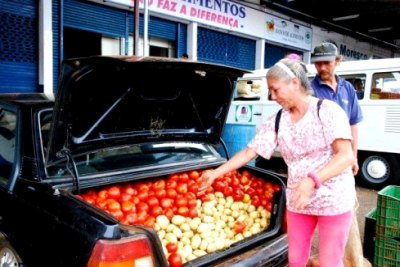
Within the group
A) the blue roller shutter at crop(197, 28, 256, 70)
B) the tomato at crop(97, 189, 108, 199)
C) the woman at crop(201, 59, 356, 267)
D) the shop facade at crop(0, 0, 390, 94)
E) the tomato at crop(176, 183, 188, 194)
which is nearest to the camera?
the woman at crop(201, 59, 356, 267)

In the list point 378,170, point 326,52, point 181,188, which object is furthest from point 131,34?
point 181,188

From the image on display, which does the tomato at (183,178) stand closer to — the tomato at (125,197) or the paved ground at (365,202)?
the tomato at (125,197)

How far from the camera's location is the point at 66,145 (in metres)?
2.50

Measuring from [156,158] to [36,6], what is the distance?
21.6 feet

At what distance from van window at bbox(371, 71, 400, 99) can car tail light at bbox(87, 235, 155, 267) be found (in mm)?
7113

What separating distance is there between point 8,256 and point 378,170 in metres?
7.39

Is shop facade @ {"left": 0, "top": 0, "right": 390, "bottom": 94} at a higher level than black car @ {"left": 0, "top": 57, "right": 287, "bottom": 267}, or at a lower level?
higher

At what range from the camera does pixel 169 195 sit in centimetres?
289

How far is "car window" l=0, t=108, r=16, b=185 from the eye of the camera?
270 cm

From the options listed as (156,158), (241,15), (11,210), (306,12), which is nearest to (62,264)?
(11,210)

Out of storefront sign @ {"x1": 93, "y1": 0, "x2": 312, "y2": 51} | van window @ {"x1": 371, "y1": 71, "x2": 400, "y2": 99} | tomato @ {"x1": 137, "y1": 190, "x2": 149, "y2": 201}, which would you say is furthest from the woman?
storefront sign @ {"x1": 93, "y1": 0, "x2": 312, "y2": 51}

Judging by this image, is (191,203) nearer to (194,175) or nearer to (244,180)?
(194,175)

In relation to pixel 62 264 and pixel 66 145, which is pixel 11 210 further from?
pixel 62 264

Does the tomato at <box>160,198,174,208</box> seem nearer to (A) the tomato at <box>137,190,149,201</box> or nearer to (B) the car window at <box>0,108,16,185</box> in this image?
(A) the tomato at <box>137,190,149,201</box>
